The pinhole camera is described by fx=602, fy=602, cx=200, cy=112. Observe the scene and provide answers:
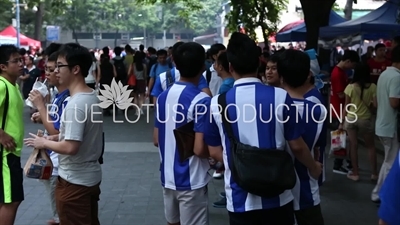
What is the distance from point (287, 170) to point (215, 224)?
9.63ft

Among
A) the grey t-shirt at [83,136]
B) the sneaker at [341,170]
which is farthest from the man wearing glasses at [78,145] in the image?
the sneaker at [341,170]

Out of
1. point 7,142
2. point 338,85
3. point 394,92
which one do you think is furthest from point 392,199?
point 338,85

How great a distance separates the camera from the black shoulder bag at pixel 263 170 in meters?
3.20

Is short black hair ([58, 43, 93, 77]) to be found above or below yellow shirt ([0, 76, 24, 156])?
above

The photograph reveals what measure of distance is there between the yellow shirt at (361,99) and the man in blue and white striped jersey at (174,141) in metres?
4.06

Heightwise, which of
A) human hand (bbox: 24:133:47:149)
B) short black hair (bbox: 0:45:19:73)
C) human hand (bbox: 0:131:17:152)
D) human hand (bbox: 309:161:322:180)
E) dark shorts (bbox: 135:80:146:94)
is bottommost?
human hand (bbox: 309:161:322:180)

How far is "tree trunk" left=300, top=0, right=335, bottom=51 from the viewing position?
43.1 ft

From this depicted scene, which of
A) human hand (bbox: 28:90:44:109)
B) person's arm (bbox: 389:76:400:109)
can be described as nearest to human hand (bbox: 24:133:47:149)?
human hand (bbox: 28:90:44:109)

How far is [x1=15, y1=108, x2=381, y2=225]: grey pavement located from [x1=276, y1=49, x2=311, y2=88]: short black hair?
2696 mm

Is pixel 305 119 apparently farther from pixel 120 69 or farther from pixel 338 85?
pixel 120 69

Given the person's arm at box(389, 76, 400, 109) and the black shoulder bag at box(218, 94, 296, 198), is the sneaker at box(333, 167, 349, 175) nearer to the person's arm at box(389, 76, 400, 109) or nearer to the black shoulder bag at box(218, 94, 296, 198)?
the person's arm at box(389, 76, 400, 109)

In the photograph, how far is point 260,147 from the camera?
129 inches

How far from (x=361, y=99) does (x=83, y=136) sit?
468cm

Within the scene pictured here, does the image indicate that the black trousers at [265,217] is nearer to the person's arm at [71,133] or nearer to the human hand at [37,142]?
the person's arm at [71,133]
